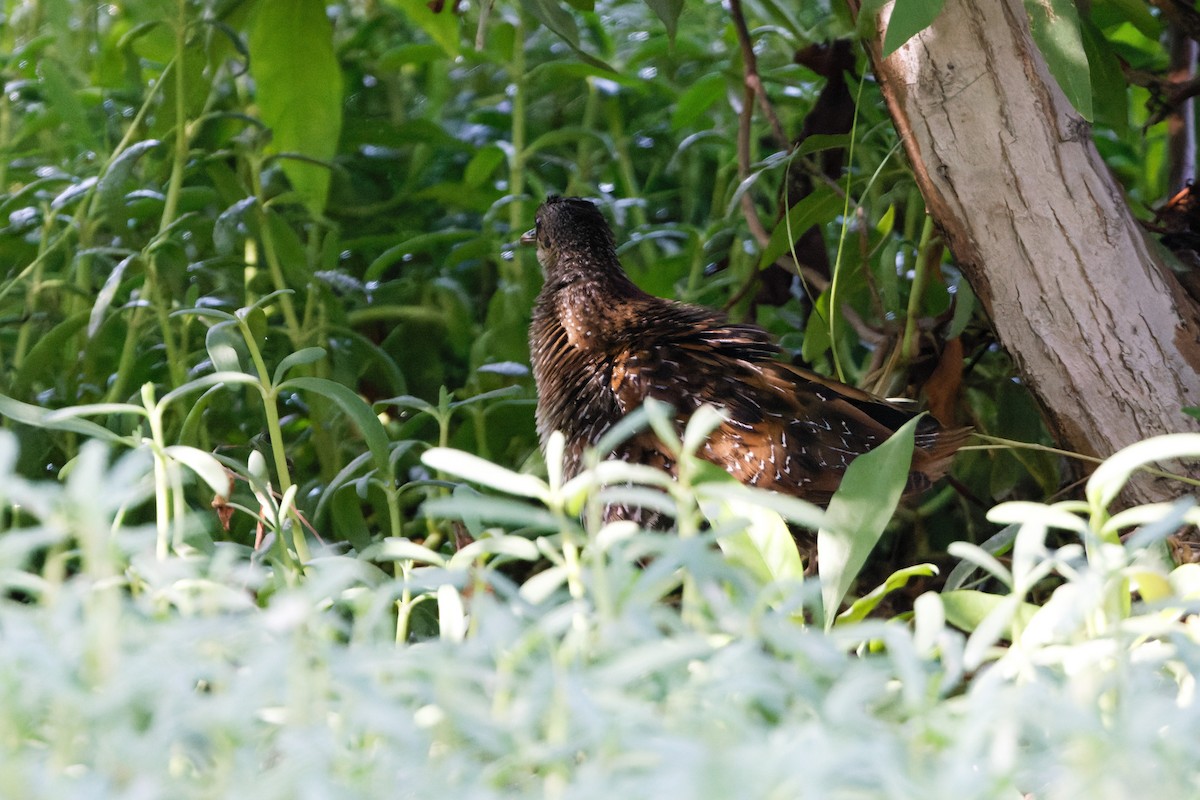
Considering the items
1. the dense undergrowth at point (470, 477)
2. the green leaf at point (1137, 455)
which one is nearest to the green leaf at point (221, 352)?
the dense undergrowth at point (470, 477)

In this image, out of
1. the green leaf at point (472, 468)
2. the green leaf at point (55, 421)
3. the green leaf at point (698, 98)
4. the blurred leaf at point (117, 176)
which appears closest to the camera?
the green leaf at point (472, 468)

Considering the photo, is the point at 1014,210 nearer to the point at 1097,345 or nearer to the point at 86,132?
the point at 1097,345

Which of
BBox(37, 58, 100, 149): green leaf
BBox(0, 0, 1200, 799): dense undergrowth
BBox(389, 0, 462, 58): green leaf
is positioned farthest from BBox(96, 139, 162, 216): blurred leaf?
BBox(389, 0, 462, 58): green leaf

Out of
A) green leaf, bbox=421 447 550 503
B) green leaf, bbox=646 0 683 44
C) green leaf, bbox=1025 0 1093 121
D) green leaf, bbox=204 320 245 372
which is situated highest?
green leaf, bbox=646 0 683 44

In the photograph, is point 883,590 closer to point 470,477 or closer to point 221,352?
point 470,477

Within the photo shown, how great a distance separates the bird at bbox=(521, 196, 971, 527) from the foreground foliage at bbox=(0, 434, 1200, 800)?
0.62m

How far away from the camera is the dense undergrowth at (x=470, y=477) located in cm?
43

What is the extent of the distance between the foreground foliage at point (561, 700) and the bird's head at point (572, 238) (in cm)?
98

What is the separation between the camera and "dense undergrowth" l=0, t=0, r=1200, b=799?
43 cm

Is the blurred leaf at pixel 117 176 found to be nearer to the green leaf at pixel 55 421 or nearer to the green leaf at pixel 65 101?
the green leaf at pixel 65 101

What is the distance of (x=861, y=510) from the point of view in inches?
30.0

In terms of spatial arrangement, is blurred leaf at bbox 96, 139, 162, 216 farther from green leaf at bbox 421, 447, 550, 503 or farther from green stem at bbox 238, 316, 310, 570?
green leaf at bbox 421, 447, 550, 503

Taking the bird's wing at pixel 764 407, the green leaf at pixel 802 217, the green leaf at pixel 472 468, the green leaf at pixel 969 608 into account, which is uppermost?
the green leaf at pixel 472 468

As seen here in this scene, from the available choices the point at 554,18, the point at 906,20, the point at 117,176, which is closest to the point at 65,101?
the point at 117,176
